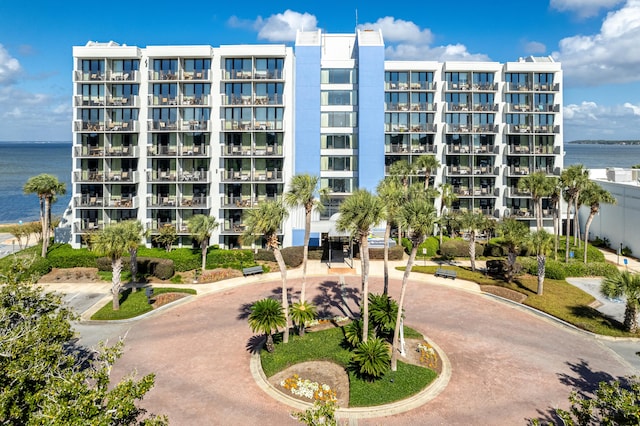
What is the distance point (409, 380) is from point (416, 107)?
4797cm

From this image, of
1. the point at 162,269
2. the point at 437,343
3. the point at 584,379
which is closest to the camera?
the point at 584,379

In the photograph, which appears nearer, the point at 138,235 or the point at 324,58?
the point at 138,235

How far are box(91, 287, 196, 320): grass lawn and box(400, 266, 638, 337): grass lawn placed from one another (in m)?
27.9

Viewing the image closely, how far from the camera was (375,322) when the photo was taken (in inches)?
1066

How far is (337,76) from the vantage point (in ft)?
193

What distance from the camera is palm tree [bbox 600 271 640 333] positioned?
28547mm

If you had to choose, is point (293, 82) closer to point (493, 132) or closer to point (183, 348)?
point (493, 132)

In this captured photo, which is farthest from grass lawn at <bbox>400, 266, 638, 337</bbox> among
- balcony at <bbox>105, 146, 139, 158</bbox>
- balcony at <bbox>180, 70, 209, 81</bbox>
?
balcony at <bbox>105, 146, 139, 158</bbox>

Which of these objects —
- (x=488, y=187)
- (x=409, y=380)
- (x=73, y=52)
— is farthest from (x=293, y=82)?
(x=409, y=380)

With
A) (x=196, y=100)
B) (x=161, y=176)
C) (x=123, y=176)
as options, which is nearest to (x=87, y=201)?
(x=123, y=176)

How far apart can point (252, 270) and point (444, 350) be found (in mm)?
24407

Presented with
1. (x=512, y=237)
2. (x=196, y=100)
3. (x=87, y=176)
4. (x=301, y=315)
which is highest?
(x=196, y=100)

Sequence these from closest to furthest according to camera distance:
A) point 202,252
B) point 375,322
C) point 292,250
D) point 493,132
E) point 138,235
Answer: point 375,322
point 138,235
point 202,252
point 292,250
point 493,132

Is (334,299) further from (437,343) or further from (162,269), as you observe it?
(162,269)
